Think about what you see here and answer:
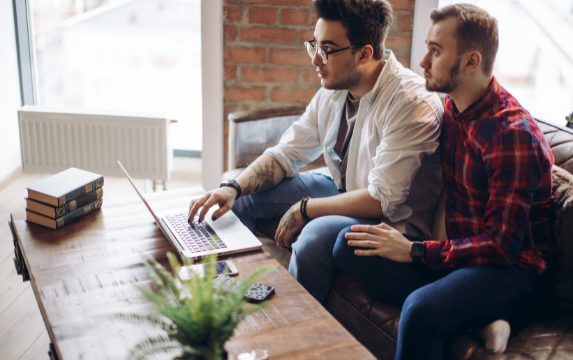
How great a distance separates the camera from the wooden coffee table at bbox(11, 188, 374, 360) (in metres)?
0.93

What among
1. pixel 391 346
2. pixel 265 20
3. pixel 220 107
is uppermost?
pixel 265 20

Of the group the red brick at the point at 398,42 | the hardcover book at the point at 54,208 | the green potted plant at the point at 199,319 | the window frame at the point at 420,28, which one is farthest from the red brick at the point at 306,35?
the green potted plant at the point at 199,319

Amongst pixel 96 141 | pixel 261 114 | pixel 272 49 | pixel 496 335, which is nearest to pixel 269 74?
pixel 272 49

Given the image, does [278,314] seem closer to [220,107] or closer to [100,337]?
[100,337]

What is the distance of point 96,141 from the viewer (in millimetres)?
2787

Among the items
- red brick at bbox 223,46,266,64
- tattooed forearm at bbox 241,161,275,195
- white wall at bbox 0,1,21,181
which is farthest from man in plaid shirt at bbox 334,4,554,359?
white wall at bbox 0,1,21,181

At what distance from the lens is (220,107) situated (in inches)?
99.4

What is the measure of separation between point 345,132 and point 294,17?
0.89 m

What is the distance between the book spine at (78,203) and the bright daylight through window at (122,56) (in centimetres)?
164

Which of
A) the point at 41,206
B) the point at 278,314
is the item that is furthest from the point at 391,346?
the point at 41,206

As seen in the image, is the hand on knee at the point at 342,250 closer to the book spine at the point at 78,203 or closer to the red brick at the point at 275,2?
the book spine at the point at 78,203

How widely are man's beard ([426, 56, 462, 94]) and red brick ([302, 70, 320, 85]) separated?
1143 millimetres

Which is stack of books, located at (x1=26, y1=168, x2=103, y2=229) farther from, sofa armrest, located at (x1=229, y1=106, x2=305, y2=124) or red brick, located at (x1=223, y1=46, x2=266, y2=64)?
red brick, located at (x1=223, y1=46, x2=266, y2=64)

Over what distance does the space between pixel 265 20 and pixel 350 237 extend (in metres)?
1.43
